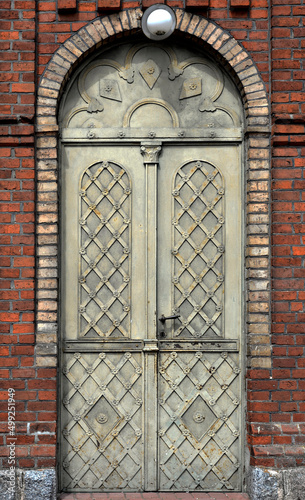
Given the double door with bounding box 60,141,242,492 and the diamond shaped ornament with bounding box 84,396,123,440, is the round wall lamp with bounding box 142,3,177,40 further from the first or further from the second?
the diamond shaped ornament with bounding box 84,396,123,440

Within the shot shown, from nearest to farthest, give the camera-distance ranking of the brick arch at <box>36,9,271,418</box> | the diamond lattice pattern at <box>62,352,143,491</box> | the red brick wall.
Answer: the red brick wall → the brick arch at <box>36,9,271,418</box> → the diamond lattice pattern at <box>62,352,143,491</box>

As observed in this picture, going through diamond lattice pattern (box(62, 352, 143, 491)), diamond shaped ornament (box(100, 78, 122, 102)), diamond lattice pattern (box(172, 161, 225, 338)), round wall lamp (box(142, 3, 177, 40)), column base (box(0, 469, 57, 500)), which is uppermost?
round wall lamp (box(142, 3, 177, 40))

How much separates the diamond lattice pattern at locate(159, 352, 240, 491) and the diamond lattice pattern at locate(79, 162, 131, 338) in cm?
57

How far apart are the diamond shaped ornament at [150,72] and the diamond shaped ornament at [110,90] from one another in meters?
0.26

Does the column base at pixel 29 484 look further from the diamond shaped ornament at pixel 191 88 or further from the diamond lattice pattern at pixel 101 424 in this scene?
the diamond shaped ornament at pixel 191 88

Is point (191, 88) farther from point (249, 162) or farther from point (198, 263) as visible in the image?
point (198, 263)

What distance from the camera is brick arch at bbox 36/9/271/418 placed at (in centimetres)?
502

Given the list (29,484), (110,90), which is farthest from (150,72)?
(29,484)

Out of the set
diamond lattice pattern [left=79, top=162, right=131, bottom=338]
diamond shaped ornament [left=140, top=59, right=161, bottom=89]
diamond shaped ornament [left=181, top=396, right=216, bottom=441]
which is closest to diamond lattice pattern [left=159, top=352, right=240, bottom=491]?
diamond shaped ornament [left=181, top=396, right=216, bottom=441]

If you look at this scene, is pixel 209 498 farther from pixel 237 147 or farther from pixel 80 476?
pixel 237 147

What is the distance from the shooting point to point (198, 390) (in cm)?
516

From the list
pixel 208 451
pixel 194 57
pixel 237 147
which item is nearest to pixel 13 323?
pixel 208 451

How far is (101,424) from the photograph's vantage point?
202 inches

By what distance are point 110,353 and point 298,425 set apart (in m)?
1.67
